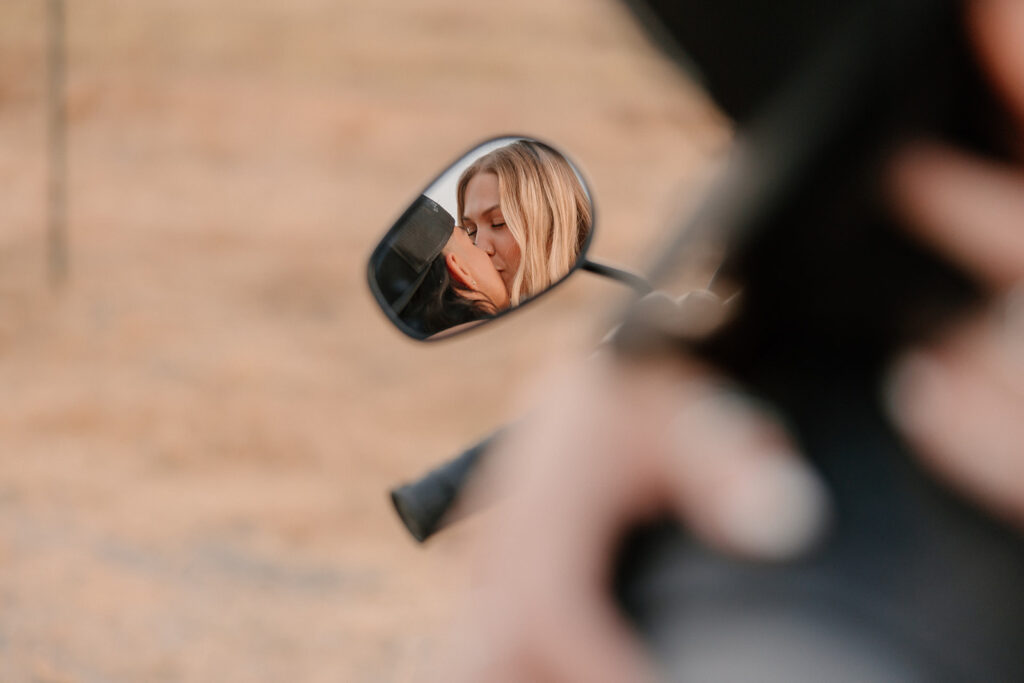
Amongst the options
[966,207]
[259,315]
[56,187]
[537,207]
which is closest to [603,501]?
[537,207]

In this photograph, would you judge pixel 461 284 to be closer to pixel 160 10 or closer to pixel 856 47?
pixel 856 47

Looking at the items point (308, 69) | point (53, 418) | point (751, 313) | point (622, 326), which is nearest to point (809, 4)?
point (751, 313)

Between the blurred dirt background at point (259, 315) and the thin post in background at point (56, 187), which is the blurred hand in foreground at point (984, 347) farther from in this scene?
the thin post in background at point (56, 187)

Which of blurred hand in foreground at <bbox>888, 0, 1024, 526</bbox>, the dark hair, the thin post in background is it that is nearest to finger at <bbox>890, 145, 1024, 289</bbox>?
blurred hand in foreground at <bbox>888, 0, 1024, 526</bbox>

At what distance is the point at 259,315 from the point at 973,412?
5.43 metres

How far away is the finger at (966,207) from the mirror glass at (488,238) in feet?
1.57

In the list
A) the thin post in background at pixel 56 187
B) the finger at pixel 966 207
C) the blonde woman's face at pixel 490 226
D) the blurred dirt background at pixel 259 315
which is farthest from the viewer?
the thin post in background at pixel 56 187

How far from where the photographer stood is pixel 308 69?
10.0 m

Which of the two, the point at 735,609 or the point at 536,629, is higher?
the point at 735,609


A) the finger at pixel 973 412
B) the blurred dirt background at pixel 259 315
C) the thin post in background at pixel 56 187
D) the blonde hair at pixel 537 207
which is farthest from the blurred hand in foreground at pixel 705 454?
the thin post in background at pixel 56 187

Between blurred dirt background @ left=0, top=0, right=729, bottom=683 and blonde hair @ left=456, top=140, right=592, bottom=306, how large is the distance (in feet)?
2.58

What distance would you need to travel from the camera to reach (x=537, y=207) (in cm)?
113

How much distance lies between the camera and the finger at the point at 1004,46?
3.67 feet

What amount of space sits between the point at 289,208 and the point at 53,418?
320cm
